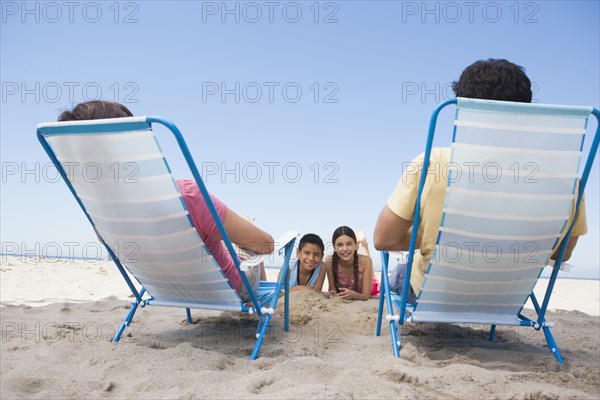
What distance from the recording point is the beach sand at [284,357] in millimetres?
1929

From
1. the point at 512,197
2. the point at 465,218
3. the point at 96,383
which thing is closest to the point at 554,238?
the point at 512,197

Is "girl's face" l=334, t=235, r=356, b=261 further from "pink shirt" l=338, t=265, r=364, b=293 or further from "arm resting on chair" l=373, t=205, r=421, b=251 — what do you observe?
"arm resting on chair" l=373, t=205, r=421, b=251

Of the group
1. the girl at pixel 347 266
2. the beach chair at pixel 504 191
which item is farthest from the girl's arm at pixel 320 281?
the beach chair at pixel 504 191

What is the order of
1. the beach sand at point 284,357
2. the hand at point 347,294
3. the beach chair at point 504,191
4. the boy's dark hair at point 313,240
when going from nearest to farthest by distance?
1. the beach sand at point 284,357
2. the beach chair at point 504,191
3. the hand at point 347,294
4. the boy's dark hair at point 313,240

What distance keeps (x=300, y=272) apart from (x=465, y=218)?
124 inches

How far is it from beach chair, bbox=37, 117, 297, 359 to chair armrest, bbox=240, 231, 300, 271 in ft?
0.04

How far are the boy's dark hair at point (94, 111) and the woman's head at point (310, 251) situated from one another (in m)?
2.98

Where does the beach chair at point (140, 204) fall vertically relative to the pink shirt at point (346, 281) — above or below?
above

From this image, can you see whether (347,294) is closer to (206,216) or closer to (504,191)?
(206,216)

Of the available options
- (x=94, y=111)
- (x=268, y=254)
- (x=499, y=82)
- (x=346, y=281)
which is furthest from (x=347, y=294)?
(x=94, y=111)

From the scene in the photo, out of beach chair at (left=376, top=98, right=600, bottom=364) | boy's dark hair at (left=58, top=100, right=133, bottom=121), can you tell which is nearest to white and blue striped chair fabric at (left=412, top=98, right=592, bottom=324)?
beach chair at (left=376, top=98, right=600, bottom=364)

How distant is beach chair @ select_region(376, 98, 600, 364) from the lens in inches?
87.8

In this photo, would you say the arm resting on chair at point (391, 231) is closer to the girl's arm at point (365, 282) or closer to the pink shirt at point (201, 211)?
the pink shirt at point (201, 211)

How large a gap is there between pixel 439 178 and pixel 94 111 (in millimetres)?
1884
